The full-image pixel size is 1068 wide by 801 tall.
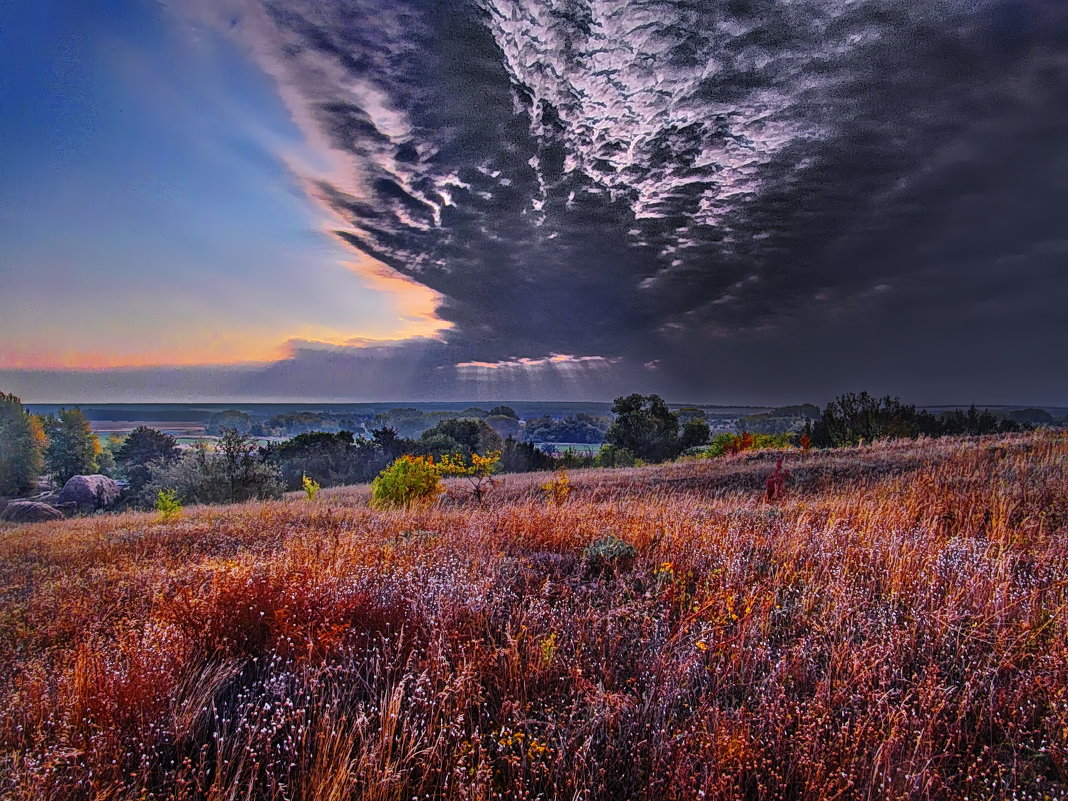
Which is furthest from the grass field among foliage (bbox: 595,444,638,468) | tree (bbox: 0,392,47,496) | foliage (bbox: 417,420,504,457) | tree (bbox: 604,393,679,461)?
tree (bbox: 604,393,679,461)

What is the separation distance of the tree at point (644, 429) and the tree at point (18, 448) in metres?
46.5

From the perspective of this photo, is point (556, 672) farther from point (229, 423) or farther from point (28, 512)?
point (229, 423)

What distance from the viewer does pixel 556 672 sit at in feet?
10.9

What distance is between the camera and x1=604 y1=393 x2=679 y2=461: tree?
54938mm

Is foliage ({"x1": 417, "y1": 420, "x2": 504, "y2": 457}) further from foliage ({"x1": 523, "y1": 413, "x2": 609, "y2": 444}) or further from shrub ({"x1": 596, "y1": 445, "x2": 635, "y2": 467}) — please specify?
foliage ({"x1": 523, "y1": 413, "x2": 609, "y2": 444})

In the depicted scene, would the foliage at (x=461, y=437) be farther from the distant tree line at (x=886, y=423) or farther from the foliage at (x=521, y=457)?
the distant tree line at (x=886, y=423)

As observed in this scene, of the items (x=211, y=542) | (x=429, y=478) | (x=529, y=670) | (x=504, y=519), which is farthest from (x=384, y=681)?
(x=429, y=478)

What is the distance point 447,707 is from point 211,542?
7729 millimetres

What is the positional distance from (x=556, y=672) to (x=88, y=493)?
1483 inches

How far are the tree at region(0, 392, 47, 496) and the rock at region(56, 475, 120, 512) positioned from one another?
1558mm

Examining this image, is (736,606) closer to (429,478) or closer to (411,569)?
(411,569)

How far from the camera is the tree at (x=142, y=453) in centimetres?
3450

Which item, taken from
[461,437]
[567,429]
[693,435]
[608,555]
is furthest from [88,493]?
[567,429]

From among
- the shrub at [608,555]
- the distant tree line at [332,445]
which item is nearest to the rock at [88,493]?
the distant tree line at [332,445]
